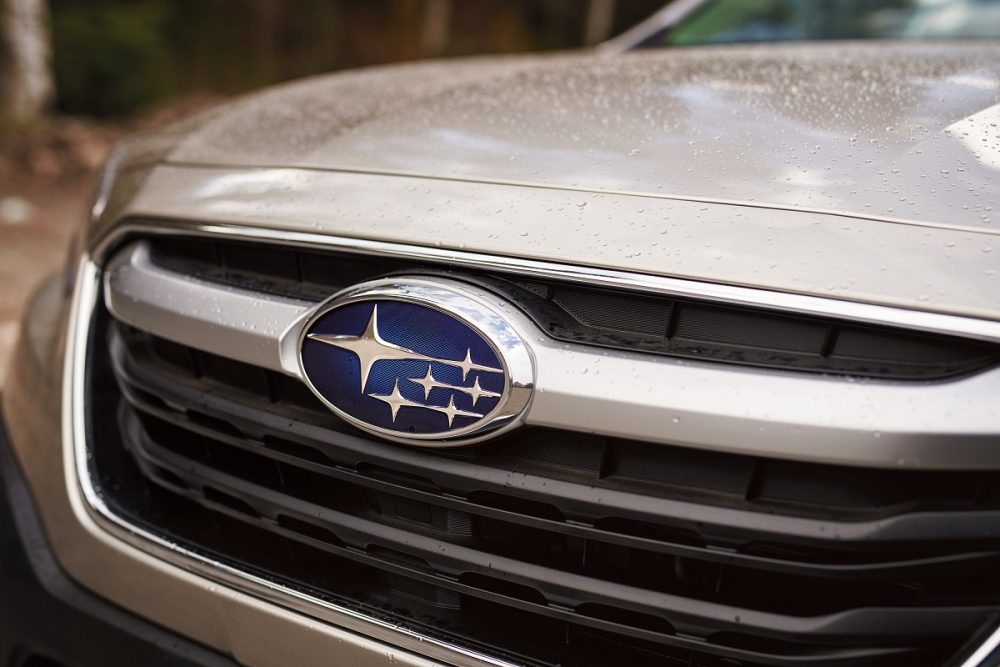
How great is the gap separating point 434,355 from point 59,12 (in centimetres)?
1260

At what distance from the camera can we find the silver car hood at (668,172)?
Answer: 1.00 metres

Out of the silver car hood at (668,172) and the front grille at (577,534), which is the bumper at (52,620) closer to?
the front grille at (577,534)

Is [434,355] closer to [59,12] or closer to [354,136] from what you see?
[354,136]

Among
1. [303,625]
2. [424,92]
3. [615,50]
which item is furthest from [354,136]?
[615,50]

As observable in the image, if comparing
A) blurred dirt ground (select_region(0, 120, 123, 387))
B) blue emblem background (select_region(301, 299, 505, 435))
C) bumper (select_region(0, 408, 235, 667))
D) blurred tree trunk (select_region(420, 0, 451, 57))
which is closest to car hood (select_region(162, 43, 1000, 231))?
blue emblem background (select_region(301, 299, 505, 435))

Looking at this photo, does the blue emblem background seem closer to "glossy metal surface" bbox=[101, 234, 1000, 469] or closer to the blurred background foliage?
"glossy metal surface" bbox=[101, 234, 1000, 469]

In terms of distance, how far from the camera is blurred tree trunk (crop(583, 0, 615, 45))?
2025 centimetres

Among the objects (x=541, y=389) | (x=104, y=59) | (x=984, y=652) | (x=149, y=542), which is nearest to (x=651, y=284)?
(x=541, y=389)

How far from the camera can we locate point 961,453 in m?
0.91

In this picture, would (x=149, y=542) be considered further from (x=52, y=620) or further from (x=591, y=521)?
(x=591, y=521)

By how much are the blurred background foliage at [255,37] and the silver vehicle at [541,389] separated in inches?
404

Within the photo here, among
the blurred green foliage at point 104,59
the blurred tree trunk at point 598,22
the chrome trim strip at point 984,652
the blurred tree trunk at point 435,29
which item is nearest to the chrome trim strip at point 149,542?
the chrome trim strip at point 984,652

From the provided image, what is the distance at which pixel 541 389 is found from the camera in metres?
1.05

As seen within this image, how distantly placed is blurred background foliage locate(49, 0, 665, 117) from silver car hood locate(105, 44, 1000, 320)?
1015cm
